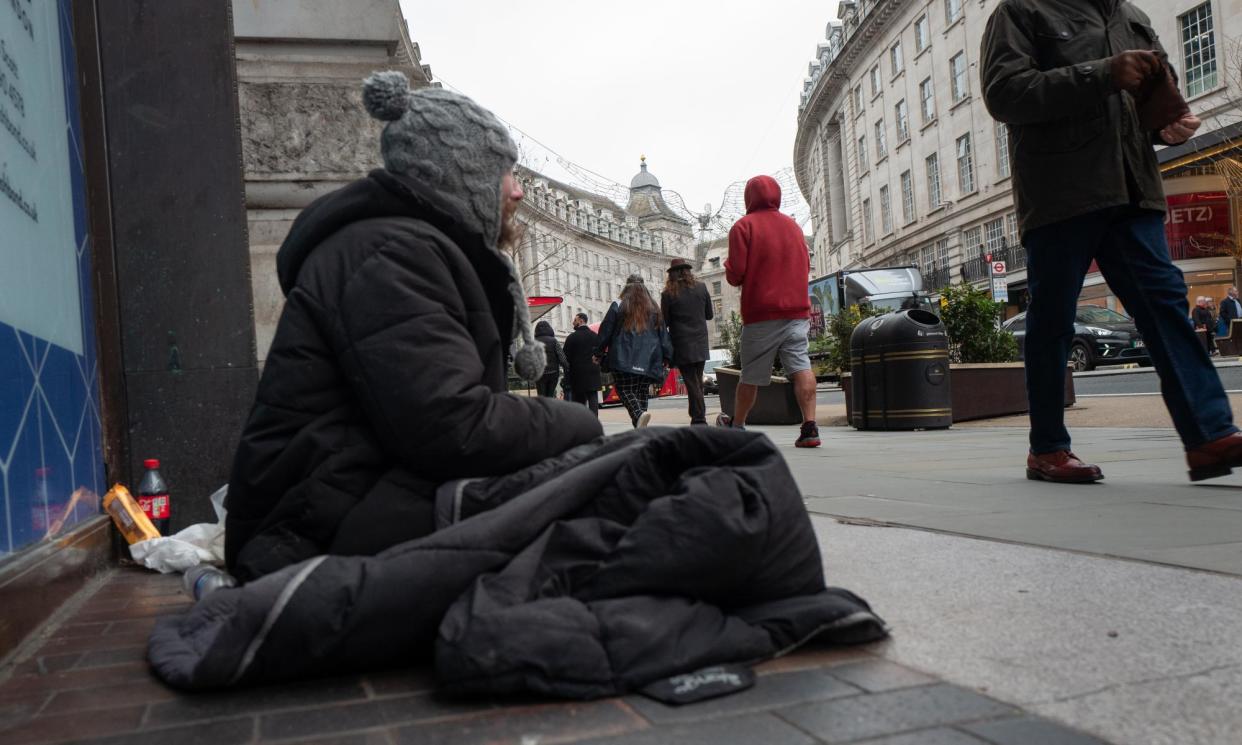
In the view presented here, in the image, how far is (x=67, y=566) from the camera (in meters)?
2.85

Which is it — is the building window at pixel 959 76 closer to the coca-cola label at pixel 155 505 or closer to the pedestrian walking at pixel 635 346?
the pedestrian walking at pixel 635 346

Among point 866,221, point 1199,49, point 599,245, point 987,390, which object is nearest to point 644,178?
point 599,245

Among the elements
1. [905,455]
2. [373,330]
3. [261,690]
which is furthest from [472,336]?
[905,455]

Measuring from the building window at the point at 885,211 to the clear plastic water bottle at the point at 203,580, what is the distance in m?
45.8

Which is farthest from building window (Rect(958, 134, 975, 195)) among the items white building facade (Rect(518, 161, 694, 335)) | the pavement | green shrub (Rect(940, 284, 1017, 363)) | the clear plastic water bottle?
the clear plastic water bottle

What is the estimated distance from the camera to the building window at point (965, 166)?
37438 millimetres

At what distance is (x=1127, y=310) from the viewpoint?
157 inches

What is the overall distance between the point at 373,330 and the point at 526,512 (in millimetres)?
449

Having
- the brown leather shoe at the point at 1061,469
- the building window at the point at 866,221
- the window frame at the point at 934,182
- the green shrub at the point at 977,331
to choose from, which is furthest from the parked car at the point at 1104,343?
the building window at the point at 866,221

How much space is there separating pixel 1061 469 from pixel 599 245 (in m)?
87.0

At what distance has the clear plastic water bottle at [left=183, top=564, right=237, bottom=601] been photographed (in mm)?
2475

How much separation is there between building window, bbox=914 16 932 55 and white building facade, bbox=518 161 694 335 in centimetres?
2195

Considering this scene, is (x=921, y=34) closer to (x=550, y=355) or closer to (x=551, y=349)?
(x=550, y=355)

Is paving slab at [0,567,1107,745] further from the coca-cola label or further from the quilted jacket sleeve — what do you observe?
the coca-cola label
